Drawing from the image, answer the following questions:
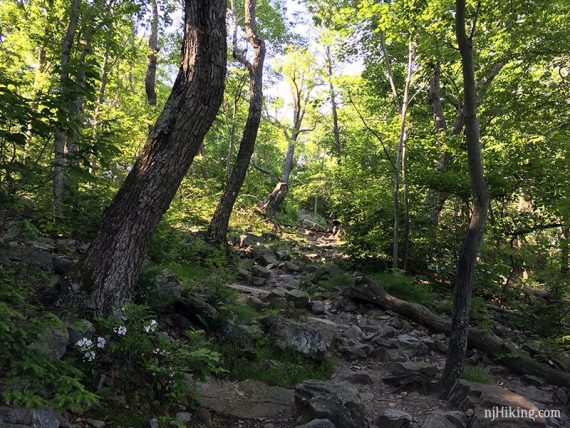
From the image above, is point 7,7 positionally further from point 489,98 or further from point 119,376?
point 489,98

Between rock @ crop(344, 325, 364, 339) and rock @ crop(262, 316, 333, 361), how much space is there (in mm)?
1219

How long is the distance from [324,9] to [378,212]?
10232 millimetres

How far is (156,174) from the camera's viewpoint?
4.55 m

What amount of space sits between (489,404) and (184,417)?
3.33 m

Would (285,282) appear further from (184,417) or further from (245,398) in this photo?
(184,417)

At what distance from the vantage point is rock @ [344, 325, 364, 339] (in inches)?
288

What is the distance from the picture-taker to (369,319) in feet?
27.9

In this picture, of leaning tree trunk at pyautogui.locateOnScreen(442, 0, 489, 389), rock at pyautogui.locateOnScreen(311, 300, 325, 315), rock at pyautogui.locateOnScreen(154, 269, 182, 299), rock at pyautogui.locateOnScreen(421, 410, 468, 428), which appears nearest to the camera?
rock at pyautogui.locateOnScreen(421, 410, 468, 428)

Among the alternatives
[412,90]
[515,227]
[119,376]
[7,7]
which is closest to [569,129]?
[515,227]

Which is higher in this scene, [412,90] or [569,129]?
[412,90]

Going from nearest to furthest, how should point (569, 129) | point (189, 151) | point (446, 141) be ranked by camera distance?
point (189, 151) < point (446, 141) < point (569, 129)

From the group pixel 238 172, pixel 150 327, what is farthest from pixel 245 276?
pixel 150 327

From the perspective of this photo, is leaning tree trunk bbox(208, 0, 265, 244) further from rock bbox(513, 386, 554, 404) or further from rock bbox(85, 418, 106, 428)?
rock bbox(85, 418, 106, 428)

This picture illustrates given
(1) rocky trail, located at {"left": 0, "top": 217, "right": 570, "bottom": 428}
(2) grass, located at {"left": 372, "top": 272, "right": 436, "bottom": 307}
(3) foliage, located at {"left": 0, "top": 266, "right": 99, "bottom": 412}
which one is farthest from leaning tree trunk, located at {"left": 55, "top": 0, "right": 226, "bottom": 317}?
(2) grass, located at {"left": 372, "top": 272, "right": 436, "bottom": 307}
